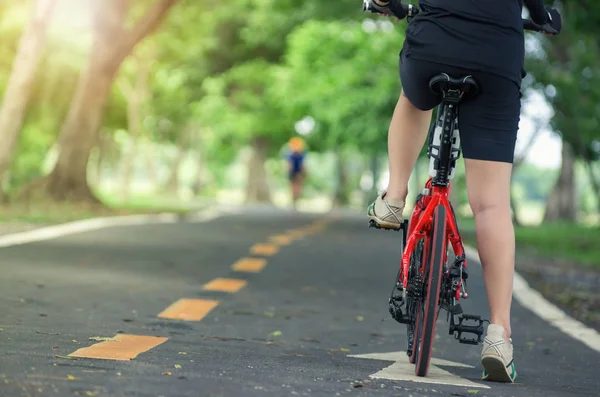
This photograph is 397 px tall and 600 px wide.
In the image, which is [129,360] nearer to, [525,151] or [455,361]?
[455,361]

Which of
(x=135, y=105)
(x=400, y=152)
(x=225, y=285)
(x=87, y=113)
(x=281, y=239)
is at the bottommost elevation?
(x=225, y=285)

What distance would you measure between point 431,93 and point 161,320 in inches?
103

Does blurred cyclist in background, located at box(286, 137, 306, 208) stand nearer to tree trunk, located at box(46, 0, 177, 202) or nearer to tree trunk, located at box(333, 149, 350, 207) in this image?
tree trunk, located at box(46, 0, 177, 202)

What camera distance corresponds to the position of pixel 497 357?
229 inches

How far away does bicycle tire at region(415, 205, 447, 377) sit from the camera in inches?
221

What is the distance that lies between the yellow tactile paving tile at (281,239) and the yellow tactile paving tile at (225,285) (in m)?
5.70

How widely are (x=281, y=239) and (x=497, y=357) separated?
11994 millimetres

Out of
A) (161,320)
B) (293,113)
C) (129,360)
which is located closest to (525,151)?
(293,113)

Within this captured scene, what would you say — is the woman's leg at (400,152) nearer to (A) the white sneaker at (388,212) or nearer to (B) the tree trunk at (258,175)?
(A) the white sneaker at (388,212)

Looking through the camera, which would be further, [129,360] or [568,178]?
[568,178]

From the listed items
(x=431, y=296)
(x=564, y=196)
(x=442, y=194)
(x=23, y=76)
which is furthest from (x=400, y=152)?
(x=564, y=196)

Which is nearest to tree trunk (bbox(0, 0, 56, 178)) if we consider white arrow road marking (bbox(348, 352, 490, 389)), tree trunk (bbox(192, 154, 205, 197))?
white arrow road marking (bbox(348, 352, 490, 389))

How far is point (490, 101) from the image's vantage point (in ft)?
19.0

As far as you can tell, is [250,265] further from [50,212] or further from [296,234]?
[50,212]
